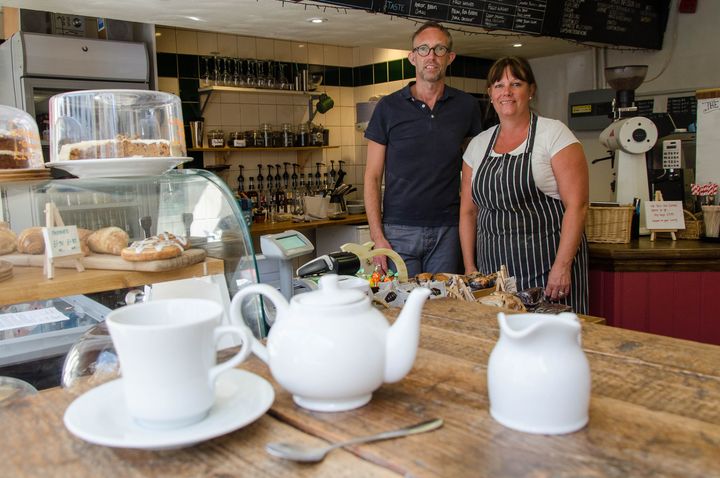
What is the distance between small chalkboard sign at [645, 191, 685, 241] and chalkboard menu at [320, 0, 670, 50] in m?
1.99

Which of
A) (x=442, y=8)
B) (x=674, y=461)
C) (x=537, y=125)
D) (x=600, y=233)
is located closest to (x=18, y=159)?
(x=674, y=461)

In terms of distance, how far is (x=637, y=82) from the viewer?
3631 millimetres

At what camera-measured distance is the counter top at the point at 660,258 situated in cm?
305

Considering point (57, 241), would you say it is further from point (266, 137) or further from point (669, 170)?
point (266, 137)

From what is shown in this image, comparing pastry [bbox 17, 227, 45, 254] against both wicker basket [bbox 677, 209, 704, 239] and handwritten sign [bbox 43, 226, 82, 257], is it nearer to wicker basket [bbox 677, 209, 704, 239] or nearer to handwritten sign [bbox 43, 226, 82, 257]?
handwritten sign [bbox 43, 226, 82, 257]

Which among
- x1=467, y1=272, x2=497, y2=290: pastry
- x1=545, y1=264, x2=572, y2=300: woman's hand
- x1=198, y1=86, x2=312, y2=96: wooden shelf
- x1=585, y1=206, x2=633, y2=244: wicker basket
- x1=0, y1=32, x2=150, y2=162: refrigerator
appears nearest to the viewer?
x1=467, y1=272, x2=497, y2=290: pastry

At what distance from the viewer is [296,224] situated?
18.1 ft

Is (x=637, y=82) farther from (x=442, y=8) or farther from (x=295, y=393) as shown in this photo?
(x=295, y=393)

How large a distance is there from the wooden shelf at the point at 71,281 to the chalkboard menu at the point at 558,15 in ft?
9.00

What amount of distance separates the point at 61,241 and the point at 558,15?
4.60 meters

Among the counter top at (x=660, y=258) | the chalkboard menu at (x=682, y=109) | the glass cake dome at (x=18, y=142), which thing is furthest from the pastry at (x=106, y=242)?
the chalkboard menu at (x=682, y=109)

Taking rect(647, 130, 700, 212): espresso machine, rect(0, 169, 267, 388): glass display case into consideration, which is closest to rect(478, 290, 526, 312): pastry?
rect(0, 169, 267, 388): glass display case

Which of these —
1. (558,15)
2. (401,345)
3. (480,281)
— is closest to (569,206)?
(480,281)

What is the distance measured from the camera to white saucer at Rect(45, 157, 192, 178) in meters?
1.57
